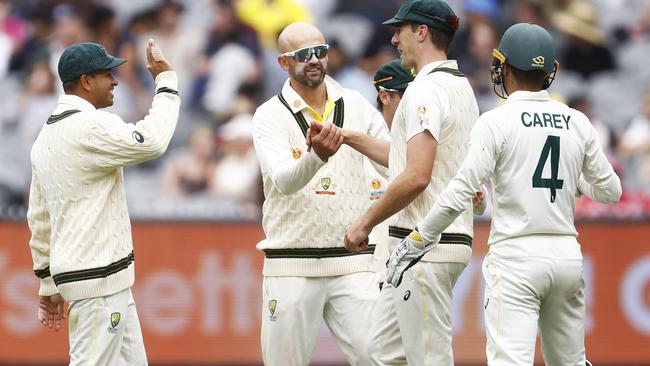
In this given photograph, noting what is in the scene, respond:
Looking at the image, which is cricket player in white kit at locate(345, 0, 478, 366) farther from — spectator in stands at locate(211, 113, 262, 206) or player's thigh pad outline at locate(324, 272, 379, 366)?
spectator in stands at locate(211, 113, 262, 206)

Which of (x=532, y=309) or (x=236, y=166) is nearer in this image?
(x=532, y=309)

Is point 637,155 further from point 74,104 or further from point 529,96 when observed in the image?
point 74,104

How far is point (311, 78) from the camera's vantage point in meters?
7.15

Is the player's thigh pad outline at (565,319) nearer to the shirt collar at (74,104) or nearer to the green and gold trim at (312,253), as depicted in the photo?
the green and gold trim at (312,253)

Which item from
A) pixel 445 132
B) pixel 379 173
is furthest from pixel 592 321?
pixel 445 132

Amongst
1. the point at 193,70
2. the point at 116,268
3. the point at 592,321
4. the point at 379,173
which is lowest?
the point at 592,321

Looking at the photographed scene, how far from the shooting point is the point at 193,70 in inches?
595

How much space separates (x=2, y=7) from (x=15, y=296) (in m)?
5.78

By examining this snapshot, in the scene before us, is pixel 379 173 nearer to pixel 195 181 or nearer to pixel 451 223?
pixel 451 223

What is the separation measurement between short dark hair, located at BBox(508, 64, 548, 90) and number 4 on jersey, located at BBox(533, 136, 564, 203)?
13.1 inches

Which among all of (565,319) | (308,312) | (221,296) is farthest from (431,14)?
(221,296)

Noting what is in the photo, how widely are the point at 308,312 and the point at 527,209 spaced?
1.65 meters

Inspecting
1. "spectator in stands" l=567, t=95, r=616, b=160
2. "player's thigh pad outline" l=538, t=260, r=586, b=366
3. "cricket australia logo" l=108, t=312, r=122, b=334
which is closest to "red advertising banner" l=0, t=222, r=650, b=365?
"spectator in stands" l=567, t=95, r=616, b=160

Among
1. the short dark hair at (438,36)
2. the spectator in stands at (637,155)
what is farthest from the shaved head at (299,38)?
the spectator in stands at (637,155)
